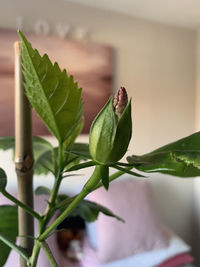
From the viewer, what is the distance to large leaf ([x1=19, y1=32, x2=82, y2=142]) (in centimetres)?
20

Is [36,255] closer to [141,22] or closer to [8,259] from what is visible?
[8,259]

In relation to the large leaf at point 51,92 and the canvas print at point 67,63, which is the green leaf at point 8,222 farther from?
the canvas print at point 67,63

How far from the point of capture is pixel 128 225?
1.30 metres

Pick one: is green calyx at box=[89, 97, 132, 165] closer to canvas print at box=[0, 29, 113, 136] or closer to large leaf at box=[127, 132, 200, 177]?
large leaf at box=[127, 132, 200, 177]

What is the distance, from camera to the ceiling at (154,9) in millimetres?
1240

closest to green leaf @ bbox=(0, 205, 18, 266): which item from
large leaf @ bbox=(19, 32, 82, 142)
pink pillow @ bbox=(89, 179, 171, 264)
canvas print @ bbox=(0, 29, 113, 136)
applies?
large leaf @ bbox=(19, 32, 82, 142)

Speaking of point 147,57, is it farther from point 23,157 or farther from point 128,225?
point 23,157

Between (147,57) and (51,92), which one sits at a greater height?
(147,57)

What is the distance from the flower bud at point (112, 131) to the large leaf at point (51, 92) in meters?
0.05

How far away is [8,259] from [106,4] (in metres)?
1.36

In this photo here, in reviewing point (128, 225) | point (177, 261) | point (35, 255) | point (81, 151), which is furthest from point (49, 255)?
point (177, 261)

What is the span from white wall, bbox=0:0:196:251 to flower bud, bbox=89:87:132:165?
107cm

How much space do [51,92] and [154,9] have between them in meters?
1.29

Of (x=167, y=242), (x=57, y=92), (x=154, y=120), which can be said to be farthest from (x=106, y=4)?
(x=167, y=242)
